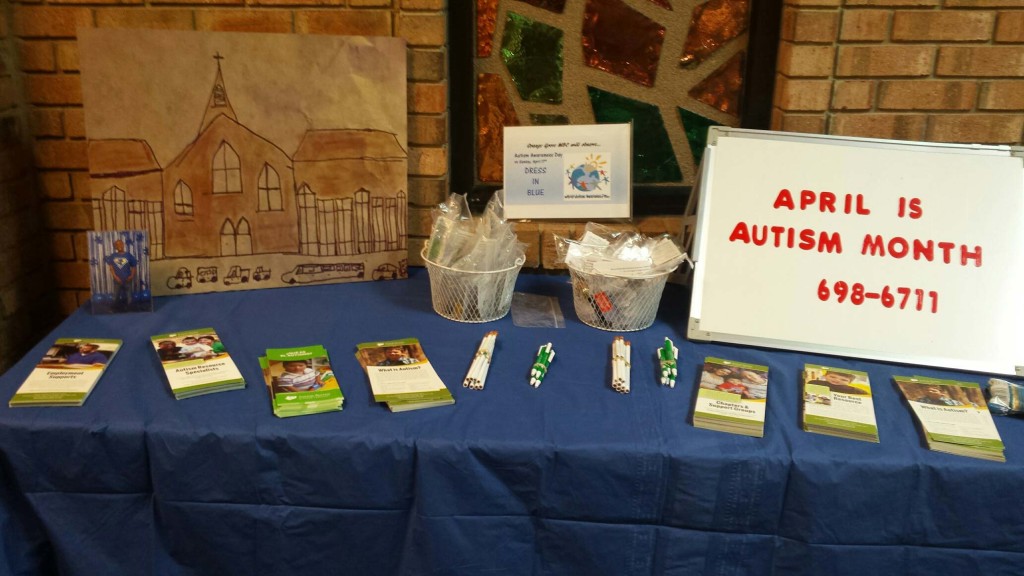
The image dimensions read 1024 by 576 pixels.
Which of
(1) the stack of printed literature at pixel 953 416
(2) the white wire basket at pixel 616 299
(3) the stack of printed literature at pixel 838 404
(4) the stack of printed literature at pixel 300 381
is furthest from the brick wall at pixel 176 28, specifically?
(1) the stack of printed literature at pixel 953 416

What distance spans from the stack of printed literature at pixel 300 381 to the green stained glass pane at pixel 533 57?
84 centimetres

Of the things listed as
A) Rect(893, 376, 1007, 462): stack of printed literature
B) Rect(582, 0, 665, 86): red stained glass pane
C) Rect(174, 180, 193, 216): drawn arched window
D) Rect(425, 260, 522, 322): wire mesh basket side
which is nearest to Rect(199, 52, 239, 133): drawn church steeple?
Rect(174, 180, 193, 216): drawn arched window

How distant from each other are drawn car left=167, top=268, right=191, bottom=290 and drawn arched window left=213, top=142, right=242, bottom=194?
20 cm

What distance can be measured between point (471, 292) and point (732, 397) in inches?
22.5

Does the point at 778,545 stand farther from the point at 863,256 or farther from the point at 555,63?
the point at 555,63

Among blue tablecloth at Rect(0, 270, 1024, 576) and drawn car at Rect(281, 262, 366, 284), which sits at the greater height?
drawn car at Rect(281, 262, 366, 284)

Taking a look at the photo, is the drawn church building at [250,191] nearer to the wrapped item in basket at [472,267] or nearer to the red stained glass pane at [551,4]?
the wrapped item in basket at [472,267]

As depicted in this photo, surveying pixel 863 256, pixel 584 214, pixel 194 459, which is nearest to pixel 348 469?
pixel 194 459

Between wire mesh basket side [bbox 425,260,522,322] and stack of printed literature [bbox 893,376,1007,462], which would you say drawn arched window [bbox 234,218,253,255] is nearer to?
wire mesh basket side [bbox 425,260,522,322]

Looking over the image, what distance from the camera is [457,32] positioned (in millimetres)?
1979

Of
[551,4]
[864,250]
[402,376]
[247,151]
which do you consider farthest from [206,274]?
[864,250]

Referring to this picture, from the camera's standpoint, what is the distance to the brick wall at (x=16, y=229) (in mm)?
1870

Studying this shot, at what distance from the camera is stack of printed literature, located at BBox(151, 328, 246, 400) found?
1474 millimetres

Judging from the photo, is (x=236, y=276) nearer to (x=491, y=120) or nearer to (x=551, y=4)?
(x=491, y=120)
